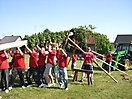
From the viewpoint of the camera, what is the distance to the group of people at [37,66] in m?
8.14

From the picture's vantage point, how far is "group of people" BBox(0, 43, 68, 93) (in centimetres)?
814

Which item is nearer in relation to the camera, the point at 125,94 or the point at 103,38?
the point at 125,94

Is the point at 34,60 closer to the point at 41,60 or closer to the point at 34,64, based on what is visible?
the point at 34,64

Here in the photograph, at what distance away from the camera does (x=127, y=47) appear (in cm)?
1806

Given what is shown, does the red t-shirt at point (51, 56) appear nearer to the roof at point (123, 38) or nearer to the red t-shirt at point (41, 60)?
the red t-shirt at point (41, 60)

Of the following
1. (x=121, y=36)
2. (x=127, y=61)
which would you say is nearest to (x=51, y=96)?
(x=127, y=61)

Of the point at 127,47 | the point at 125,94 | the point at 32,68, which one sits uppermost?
the point at 127,47

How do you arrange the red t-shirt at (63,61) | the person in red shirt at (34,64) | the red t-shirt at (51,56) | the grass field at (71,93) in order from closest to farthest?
the grass field at (71,93), the red t-shirt at (63,61), the red t-shirt at (51,56), the person in red shirt at (34,64)

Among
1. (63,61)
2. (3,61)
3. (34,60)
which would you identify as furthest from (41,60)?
(3,61)

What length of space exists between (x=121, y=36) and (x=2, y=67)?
59639mm

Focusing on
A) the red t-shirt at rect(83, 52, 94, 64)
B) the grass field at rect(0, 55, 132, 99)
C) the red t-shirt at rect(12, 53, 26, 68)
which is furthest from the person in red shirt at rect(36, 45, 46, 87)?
the red t-shirt at rect(83, 52, 94, 64)

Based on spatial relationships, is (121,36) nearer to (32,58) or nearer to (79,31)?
(79,31)

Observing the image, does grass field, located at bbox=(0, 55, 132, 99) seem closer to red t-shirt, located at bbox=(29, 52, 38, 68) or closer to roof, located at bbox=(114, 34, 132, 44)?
red t-shirt, located at bbox=(29, 52, 38, 68)

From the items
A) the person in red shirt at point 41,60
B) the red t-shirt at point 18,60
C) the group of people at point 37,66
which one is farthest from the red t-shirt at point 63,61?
the red t-shirt at point 18,60
